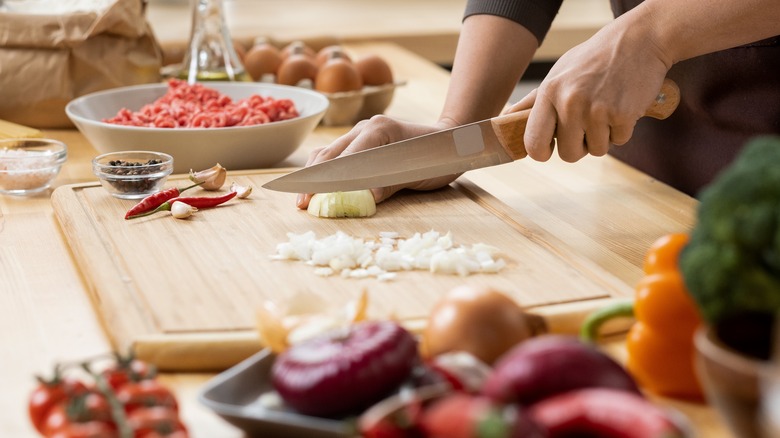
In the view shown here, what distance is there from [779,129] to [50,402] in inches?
49.3

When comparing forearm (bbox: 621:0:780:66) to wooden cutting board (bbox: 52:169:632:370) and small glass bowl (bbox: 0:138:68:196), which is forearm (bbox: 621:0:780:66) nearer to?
wooden cutting board (bbox: 52:169:632:370)

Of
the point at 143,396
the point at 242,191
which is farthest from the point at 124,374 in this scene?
the point at 242,191

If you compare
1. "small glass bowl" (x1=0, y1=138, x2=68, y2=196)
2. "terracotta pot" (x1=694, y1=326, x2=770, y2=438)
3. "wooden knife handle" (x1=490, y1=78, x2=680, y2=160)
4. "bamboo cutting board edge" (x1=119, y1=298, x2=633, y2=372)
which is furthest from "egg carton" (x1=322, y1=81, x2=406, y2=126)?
"terracotta pot" (x1=694, y1=326, x2=770, y2=438)

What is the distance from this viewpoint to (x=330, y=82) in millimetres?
2133

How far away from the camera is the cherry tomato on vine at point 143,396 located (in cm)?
72

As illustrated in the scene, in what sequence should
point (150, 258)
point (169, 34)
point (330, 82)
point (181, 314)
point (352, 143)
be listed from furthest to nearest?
point (169, 34) < point (330, 82) < point (352, 143) < point (150, 258) < point (181, 314)

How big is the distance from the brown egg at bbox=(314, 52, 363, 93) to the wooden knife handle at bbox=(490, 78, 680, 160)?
2.55 ft

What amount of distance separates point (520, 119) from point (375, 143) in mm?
255

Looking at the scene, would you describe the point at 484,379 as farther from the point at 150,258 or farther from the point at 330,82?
Answer: the point at 330,82

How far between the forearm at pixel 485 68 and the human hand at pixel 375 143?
171 millimetres

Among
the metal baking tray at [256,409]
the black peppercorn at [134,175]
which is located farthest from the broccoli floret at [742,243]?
the black peppercorn at [134,175]

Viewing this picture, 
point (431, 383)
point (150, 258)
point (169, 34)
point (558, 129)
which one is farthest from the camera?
point (169, 34)

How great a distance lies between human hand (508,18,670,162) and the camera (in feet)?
4.41

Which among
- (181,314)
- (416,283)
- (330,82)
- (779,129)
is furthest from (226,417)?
(330,82)
